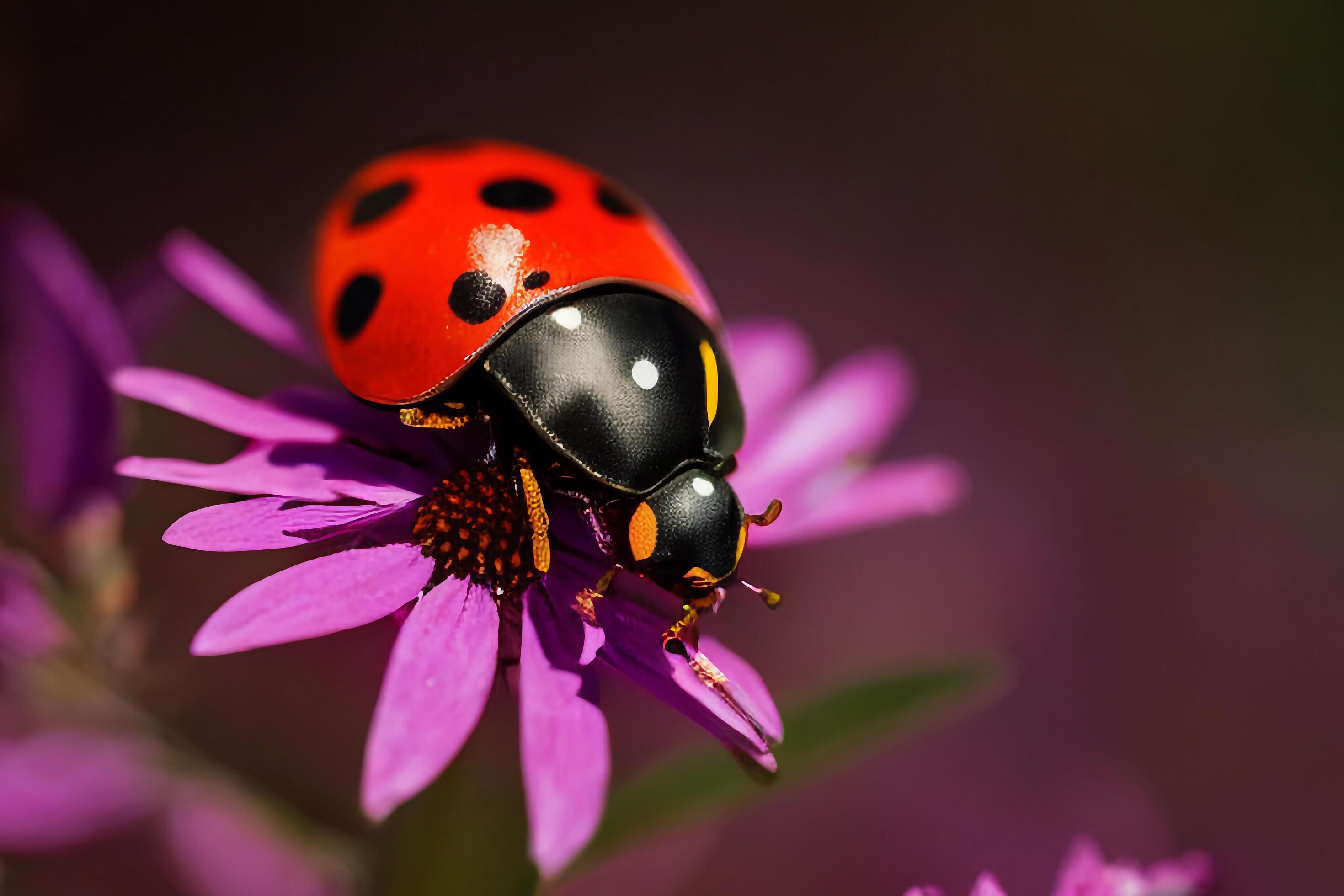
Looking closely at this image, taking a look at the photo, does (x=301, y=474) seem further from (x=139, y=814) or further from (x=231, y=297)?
(x=139, y=814)

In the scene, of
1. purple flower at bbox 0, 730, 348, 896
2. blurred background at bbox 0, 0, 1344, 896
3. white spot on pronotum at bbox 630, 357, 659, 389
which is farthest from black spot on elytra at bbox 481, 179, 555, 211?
purple flower at bbox 0, 730, 348, 896

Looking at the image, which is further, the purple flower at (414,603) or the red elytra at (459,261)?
the red elytra at (459,261)

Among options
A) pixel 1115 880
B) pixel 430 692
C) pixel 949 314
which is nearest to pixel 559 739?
pixel 430 692

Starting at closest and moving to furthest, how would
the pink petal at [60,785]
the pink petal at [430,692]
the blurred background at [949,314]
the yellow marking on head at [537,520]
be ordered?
1. the pink petal at [430,692]
2. the yellow marking on head at [537,520]
3. the pink petal at [60,785]
4. the blurred background at [949,314]

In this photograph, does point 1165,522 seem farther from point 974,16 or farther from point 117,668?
point 117,668

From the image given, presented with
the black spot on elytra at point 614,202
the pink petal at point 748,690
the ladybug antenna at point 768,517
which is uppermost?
the black spot on elytra at point 614,202

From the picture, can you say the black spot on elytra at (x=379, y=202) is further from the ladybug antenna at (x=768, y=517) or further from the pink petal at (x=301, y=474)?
the ladybug antenna at (x=768, y=517)

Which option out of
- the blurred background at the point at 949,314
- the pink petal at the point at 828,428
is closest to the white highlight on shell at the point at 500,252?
the pink petal at the point at 828,428
